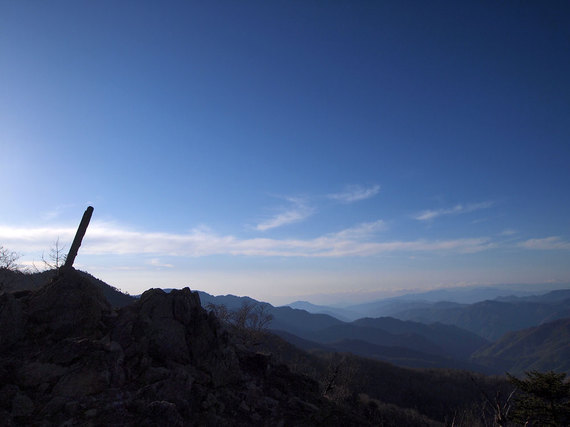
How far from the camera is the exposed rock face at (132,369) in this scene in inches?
421

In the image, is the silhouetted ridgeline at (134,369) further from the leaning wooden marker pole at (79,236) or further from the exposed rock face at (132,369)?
the leaning wooden marker pole at (79,236)

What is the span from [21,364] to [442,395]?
336 ft

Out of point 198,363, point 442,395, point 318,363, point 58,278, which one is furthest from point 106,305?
point 442,395

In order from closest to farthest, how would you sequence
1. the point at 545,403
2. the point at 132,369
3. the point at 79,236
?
the point at 132,369 → the point at 545,403 → the point at 79,236

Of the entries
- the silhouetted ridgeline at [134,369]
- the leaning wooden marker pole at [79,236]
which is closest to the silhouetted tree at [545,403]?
the silhouetted ridgeline at [134,369]

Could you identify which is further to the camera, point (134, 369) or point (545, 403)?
point (545, 403)

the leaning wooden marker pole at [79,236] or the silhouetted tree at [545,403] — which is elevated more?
the leaning wooden marker pole at [79,236]

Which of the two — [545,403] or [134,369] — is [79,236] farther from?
[545,403]

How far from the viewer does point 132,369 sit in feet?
42.3

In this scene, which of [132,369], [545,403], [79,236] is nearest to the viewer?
[132,369]

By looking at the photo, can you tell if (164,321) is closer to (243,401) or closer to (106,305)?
(106,305)

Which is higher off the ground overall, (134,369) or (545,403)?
(134,369)

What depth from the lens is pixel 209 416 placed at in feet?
39.7

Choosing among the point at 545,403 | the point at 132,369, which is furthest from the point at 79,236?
the point at 545,403
